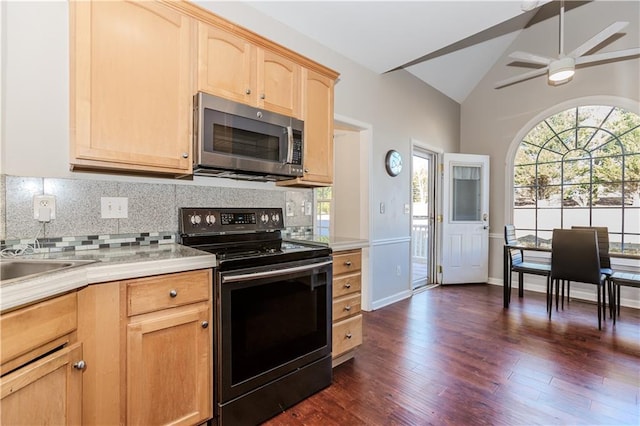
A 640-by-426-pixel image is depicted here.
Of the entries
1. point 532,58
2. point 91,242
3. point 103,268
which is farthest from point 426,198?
point 103,268

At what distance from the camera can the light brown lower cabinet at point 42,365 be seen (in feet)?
3.07

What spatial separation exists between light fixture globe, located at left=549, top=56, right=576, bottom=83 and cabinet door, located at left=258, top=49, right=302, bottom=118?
268 cm

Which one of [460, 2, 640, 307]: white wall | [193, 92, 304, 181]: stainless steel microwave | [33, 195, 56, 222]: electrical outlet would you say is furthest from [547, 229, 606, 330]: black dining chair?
[33, 195, 56, 222]: electrical outlet

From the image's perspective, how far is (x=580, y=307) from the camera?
3.67 m

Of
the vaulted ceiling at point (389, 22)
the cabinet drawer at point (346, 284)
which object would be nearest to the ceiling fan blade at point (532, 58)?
the vaulted ceiling at point (389, 22)

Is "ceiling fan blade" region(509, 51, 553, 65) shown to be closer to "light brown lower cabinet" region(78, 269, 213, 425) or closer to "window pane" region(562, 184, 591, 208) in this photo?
"window pane" region(562, 184, 591, 208)

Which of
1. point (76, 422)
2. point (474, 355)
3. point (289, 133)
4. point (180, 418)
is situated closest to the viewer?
point (76, 422)

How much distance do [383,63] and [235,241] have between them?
2.48 meters

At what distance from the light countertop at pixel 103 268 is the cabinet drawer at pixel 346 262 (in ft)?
3.02

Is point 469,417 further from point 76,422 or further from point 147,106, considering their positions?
point 147,106

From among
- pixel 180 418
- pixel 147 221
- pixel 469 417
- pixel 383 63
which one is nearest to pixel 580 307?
pixel 469 417

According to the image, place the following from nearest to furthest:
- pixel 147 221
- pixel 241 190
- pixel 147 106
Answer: pixel 147 106 < pixel 147 221 < pixel 241 190

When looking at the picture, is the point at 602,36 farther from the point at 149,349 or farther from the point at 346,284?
the point at 149,349

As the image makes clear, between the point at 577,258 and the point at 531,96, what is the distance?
262cm
